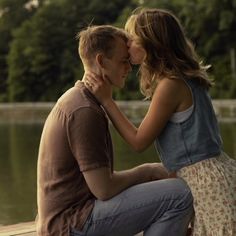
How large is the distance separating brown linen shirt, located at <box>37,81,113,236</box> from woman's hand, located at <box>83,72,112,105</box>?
0.09 ft

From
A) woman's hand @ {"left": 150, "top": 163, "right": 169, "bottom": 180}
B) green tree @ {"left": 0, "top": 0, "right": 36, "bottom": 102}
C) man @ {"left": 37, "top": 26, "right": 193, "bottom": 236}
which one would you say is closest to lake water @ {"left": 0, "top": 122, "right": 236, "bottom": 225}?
woman's hand @ {"left": 150, "top": 163, "right": 169, "bottom": 180}

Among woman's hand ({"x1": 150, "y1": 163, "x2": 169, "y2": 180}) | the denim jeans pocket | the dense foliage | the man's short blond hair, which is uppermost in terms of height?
the man's short blond hair

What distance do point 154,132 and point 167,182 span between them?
19cm

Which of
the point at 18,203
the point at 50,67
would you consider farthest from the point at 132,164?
the point at 50,67

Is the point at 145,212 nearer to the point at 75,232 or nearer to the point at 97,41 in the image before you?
the point at 75,232

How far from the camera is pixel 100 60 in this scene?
238 cm

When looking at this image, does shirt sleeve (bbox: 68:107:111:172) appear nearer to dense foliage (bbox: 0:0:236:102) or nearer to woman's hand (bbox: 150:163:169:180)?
woman's hand (bbox: 150:163:169:180)

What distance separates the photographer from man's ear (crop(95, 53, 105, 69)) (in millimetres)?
2359

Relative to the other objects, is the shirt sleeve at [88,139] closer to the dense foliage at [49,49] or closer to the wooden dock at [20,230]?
the wooden dock at [20,230]

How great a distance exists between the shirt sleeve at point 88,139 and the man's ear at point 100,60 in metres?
0.20

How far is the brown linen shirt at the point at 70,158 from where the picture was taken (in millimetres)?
2260

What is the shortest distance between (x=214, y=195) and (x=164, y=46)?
582 millimetres

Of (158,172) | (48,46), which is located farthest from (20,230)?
(48,46)

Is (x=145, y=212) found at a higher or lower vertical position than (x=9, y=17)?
higher
